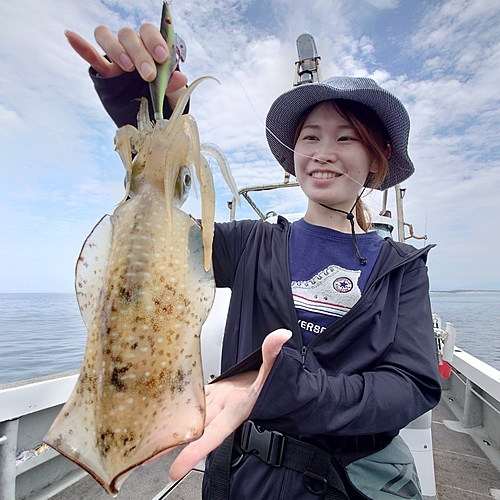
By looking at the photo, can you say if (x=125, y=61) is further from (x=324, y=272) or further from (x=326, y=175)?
(x=324, y=272)

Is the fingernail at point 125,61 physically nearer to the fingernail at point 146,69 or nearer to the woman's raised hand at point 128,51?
the woman's raised hand at point 128,51

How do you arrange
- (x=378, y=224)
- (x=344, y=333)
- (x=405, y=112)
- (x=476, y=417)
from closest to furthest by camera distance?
(x=344, y=333) < (x=405, y=112) < (x=378, y=224) < (x=476, y=417)

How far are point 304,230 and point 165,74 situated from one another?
3.93 ft

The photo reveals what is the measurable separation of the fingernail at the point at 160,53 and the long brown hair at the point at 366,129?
1.13 m

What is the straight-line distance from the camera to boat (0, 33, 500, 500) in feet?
8.69

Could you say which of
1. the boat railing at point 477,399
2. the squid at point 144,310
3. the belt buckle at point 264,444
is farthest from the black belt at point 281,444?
the boat railing at point 477,399

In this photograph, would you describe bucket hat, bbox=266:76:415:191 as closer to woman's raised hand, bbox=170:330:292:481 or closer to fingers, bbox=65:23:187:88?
fingers, bbox=65:23:187:88

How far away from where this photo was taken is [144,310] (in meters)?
0.93

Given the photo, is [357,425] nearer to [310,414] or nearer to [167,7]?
[310,414]

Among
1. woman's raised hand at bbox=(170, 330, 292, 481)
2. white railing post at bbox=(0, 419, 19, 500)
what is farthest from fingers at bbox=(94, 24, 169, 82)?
white railing post at bbox=(0, 419, 19, 500)

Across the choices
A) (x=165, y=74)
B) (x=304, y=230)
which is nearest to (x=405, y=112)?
(x=304, y=230)

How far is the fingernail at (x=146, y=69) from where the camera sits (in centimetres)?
108

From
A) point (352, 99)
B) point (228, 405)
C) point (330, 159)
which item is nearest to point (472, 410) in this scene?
point (330, 159)

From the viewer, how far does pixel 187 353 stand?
37.0 inches
